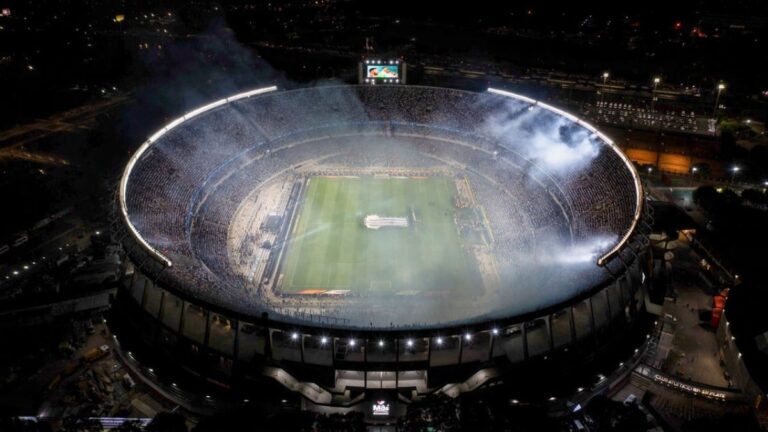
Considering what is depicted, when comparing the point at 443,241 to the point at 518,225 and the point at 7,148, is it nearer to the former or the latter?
the point at 518,225

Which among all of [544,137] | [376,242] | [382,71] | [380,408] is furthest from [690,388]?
[382,71]

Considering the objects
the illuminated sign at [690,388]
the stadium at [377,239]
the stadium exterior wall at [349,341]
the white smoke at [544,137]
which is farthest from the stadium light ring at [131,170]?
the illuminated sign at [690,388]

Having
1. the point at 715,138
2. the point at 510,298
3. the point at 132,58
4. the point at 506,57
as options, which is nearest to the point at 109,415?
the point at 510,298

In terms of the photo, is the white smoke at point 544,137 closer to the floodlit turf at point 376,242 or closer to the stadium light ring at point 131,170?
the floodlit turf at point 376,242

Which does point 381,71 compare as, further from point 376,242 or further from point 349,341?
point 349,341

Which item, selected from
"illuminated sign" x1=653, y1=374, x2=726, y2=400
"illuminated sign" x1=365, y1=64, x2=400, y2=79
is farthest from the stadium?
"illuminated sign" x1=365, y1=64, x2=400, y2=79

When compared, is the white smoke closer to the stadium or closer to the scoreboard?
the stadium

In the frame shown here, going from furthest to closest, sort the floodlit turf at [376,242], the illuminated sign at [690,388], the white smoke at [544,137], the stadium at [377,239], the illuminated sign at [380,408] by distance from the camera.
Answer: the white smoke at [544,137] < the floodlit turf at [376,242] < the illuminated sign at [690,388] < the stadium at [377,239] < the illuminated sign at [380,408]
